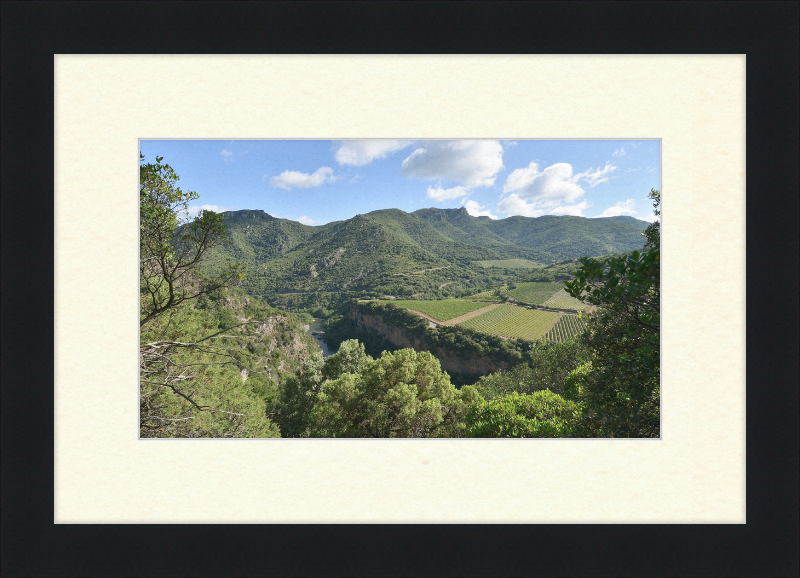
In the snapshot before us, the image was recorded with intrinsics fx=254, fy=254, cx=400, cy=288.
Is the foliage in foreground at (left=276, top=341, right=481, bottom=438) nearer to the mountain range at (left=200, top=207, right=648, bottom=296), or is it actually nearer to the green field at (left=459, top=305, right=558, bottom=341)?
the green field at (left=459, top=305, right=558, bottom=341)

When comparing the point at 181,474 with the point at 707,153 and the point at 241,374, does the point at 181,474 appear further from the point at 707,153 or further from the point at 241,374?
the point at 707,153

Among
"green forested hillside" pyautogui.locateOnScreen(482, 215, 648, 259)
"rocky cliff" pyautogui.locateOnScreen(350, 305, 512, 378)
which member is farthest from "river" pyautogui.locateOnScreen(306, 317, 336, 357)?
"green forested hillside" pyautogui.locateOnScreen(482, 215, 648, 259)

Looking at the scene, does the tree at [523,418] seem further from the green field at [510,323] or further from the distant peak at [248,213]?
the distant peak at [248,213]

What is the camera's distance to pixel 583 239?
3891 millimetres

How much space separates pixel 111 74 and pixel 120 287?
7.16 ft

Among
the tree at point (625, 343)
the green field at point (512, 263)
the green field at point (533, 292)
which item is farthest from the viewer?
the green field at point (512, 263)

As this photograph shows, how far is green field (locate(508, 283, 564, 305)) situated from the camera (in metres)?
4.85

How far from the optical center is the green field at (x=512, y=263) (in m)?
5.63

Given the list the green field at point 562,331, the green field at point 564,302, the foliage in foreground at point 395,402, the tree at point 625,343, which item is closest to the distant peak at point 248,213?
the foliage in foreground at point 395,402

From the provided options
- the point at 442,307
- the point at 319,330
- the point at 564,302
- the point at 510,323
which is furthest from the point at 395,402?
the point at 510,323

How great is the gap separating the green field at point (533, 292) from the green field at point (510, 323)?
1.52 ft

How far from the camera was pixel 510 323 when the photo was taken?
7988mm

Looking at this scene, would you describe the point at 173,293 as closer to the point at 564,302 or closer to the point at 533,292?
the point at 564,302

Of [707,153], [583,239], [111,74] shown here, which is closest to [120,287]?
[111,74]
